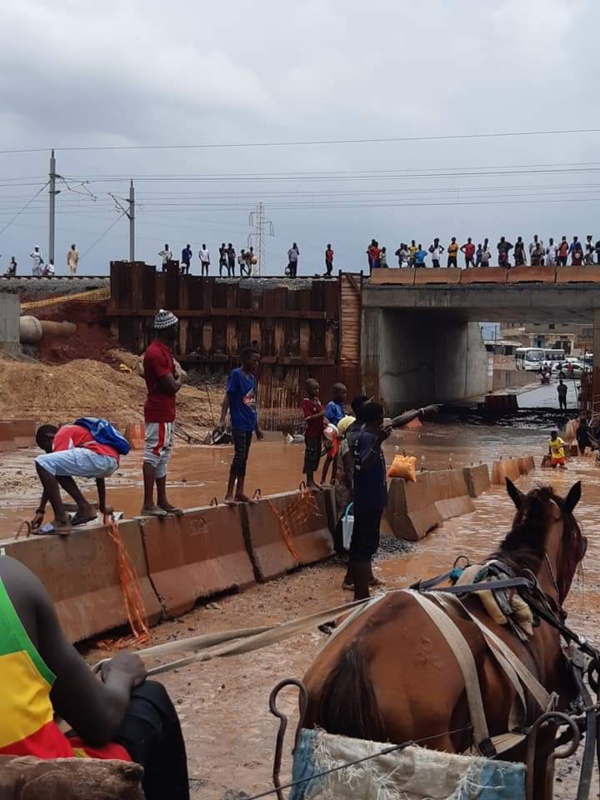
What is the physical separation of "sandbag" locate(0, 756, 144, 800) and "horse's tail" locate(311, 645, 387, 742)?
1394 millimetres

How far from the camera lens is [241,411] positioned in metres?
10.5

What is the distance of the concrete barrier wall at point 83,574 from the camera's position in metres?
7.35

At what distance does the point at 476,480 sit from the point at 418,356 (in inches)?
1067

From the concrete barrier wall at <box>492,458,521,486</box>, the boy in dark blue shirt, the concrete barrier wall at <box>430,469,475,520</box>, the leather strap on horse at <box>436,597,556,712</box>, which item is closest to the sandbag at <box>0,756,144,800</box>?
the leather strap on horse at <box>436,597,556,712</box>

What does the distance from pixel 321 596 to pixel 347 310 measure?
92.5ft

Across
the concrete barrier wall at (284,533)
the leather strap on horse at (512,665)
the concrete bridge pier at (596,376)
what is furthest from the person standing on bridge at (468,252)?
the leather strap on horse at (512,665)

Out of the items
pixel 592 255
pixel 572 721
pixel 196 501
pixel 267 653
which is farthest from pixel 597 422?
pixel 572 721

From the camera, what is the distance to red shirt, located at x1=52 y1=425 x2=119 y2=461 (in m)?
8.22

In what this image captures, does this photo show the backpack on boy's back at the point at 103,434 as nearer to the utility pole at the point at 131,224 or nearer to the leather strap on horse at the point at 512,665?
the leather strap on horse at the point at 512,665

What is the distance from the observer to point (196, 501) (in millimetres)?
16109

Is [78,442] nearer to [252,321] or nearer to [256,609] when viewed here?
[256,609]

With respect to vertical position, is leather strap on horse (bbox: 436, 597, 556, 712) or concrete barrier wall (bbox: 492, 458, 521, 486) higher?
leather strap on horse (bbox: 436, 597, 556, 712)

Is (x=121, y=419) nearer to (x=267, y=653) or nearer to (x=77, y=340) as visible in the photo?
(x=77, y=340)

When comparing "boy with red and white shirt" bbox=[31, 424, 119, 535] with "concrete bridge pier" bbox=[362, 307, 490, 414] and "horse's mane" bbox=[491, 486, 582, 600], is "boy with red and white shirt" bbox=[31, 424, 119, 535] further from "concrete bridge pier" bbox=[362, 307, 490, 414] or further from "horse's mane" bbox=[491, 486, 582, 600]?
"concrete bridge pier" bbox=[362, 307, 490, 414]
